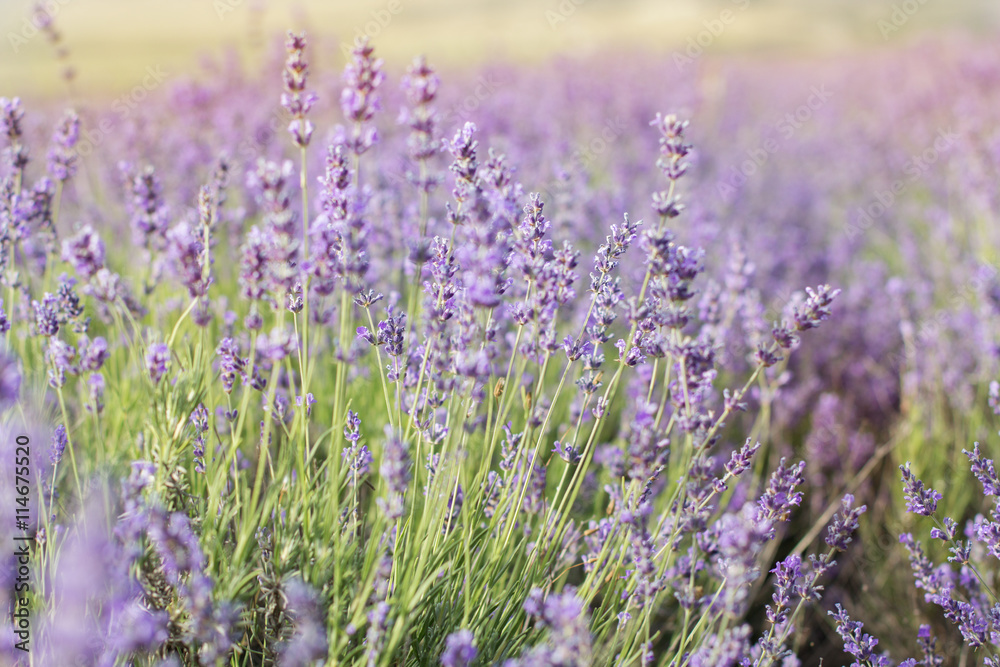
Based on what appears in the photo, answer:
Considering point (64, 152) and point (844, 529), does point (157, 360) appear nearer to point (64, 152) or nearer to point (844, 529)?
point (64, 152)

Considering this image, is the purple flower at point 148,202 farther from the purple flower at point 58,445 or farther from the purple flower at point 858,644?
the purple flower at point 858,644

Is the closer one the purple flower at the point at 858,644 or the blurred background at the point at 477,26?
the purple flower at the point at 858,644

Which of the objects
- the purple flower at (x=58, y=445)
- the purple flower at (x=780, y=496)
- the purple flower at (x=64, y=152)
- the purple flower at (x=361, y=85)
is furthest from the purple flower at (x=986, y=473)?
the purple flower at (x=64, y=152)

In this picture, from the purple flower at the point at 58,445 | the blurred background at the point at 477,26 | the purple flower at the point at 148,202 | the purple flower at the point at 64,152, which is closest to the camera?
the purple flower at the point at 58,445

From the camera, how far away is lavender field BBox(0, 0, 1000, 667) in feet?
4.38

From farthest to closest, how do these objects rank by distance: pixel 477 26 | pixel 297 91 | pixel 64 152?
pixel 477 26 → pixel 64 152 → pixel 297 91

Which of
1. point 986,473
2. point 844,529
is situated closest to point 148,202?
point 844,529

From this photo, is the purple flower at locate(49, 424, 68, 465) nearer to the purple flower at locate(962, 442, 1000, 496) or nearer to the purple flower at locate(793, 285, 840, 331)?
the purple flower at locate(793, 285, 840, 331)

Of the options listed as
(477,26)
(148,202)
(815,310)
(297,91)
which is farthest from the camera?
(477,26)

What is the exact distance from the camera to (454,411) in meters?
1.52

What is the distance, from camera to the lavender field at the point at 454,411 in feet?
4.38

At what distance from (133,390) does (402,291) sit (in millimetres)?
1224

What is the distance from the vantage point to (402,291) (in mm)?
3094

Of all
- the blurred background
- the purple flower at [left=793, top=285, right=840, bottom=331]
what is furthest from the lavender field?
the blurred background
